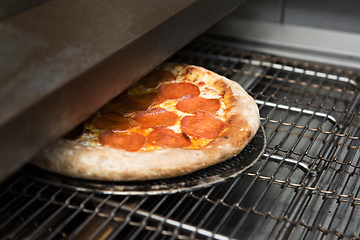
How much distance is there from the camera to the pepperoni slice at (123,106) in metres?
2.17

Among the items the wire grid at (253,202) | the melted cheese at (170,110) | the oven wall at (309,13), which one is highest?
the oven wall at (309,13)

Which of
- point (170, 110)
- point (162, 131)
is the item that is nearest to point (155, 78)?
point (170, 110)

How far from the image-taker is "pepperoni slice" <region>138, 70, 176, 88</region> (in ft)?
8.07

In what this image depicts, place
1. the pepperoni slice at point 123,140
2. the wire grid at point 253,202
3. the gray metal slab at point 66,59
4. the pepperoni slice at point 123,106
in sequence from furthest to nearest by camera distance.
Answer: the pepperoni slice at point 123,106 → the pepperoni slice at point 123,140 → the wire grid at point 253,202 → the gray metal slab at point 66,59

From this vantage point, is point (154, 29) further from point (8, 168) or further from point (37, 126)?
point (8, 168)

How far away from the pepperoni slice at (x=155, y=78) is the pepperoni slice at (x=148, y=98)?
0.12 meters

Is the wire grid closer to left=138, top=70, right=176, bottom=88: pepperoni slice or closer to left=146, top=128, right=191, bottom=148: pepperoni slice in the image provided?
left=146, top=128, right=191, bottom=148: pepperoni slice

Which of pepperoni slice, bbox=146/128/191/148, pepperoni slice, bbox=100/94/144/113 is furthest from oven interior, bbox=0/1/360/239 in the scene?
pepperoni slice, bbox=100/94/144/113

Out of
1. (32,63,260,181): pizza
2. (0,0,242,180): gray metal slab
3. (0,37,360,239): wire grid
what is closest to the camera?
(0,0,242,180): gray metal slab

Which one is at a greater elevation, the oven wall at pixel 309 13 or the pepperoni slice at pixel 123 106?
the oven wall at pixel 309 13

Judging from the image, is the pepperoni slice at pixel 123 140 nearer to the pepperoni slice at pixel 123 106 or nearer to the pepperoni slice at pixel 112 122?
the pepperoni slice at pixel 112 122

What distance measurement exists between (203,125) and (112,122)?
18.6 inches

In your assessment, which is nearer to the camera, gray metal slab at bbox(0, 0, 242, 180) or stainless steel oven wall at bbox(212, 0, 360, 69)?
gray metal slab at bbox(0, 0, 242, 180)

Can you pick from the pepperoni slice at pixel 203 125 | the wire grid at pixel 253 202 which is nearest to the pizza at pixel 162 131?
the pepperoni slice at pixel 203 125
